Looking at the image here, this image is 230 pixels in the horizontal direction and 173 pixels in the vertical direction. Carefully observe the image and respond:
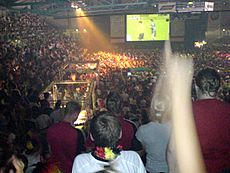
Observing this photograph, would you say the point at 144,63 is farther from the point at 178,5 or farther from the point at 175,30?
the point at 175,30

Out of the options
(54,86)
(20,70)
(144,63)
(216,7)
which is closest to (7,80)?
(54,86)

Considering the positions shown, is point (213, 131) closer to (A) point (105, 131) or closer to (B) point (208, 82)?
(B) point (208, 82)

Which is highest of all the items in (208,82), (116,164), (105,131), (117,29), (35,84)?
(117,29)

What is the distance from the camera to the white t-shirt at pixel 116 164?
2.60 m

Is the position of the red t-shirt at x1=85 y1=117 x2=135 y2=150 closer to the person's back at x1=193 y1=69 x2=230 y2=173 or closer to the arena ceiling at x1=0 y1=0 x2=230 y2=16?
the person's back at x1=193 y1=69 x2=230 y2=173

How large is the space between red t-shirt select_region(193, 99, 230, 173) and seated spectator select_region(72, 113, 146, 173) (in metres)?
0.68

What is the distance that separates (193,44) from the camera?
3203 centimetres

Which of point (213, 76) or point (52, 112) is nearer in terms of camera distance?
point (213, 76)

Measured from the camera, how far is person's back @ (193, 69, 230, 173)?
304 cm

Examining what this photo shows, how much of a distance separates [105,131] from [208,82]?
118 centimetres

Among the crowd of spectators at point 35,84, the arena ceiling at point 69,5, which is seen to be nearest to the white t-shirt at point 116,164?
the crowd of spectators at point 35,84

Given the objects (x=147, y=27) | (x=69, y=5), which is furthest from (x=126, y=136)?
(x=147, y=27)

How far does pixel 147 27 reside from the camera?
29.9m

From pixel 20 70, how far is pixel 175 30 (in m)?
21.9
